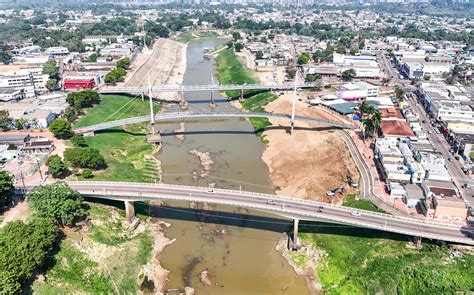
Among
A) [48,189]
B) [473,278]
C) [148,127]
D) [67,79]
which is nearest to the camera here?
[473,278]

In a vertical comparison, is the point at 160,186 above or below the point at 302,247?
above

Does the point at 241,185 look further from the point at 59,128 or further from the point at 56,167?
the point at 59,128

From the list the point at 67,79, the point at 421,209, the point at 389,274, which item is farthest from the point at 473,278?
the point at 67,79

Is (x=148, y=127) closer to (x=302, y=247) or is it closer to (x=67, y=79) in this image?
(x=67, y=79)

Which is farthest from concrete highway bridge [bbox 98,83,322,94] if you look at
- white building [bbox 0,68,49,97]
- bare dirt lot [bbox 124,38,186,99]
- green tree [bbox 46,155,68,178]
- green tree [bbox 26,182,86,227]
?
green tree [bbox 26,182,86,227]

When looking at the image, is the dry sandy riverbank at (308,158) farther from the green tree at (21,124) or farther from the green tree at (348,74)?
the green tree at (21,124)

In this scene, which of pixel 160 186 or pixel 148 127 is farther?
pixel 148 127

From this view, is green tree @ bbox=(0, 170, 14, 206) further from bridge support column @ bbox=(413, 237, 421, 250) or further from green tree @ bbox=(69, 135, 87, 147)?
bridge support column @ bbox=(413, 237, 421, 250)
